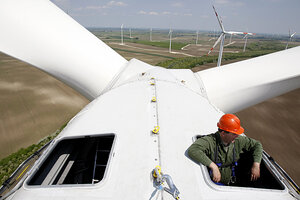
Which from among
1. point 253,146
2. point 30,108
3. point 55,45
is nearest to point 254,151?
point 253,146

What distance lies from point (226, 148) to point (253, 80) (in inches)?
186

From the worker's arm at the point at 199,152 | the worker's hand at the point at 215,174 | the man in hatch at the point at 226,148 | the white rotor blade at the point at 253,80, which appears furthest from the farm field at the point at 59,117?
the worker's arm at the point at 199,152

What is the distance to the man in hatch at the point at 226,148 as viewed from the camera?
317 cm

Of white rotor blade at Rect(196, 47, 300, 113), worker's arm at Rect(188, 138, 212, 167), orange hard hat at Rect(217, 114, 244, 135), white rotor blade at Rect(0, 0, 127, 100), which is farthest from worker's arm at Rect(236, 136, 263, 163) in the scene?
white rotor blade at Rect(0, 0, 127, 100)

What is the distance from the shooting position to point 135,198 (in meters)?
2.36

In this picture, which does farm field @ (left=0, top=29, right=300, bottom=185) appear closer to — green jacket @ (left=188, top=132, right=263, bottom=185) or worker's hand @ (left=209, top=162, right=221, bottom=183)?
green jacket @ (left=188, top=132, right=263, bottom=185)

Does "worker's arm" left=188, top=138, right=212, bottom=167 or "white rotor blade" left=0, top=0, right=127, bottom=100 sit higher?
"white rotor blade" left=0, top=0, right=127, bottom=100

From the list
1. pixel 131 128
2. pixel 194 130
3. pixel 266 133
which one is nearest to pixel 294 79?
pixel 194 130

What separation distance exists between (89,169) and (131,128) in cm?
244

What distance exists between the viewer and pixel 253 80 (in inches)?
270

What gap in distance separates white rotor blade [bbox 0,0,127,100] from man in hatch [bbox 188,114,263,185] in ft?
18.8

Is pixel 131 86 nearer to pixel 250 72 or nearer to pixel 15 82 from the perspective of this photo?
pixel 250 72

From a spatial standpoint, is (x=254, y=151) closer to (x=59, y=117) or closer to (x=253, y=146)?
(x=253, y=146)

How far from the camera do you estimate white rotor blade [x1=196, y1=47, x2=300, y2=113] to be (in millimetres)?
6766
